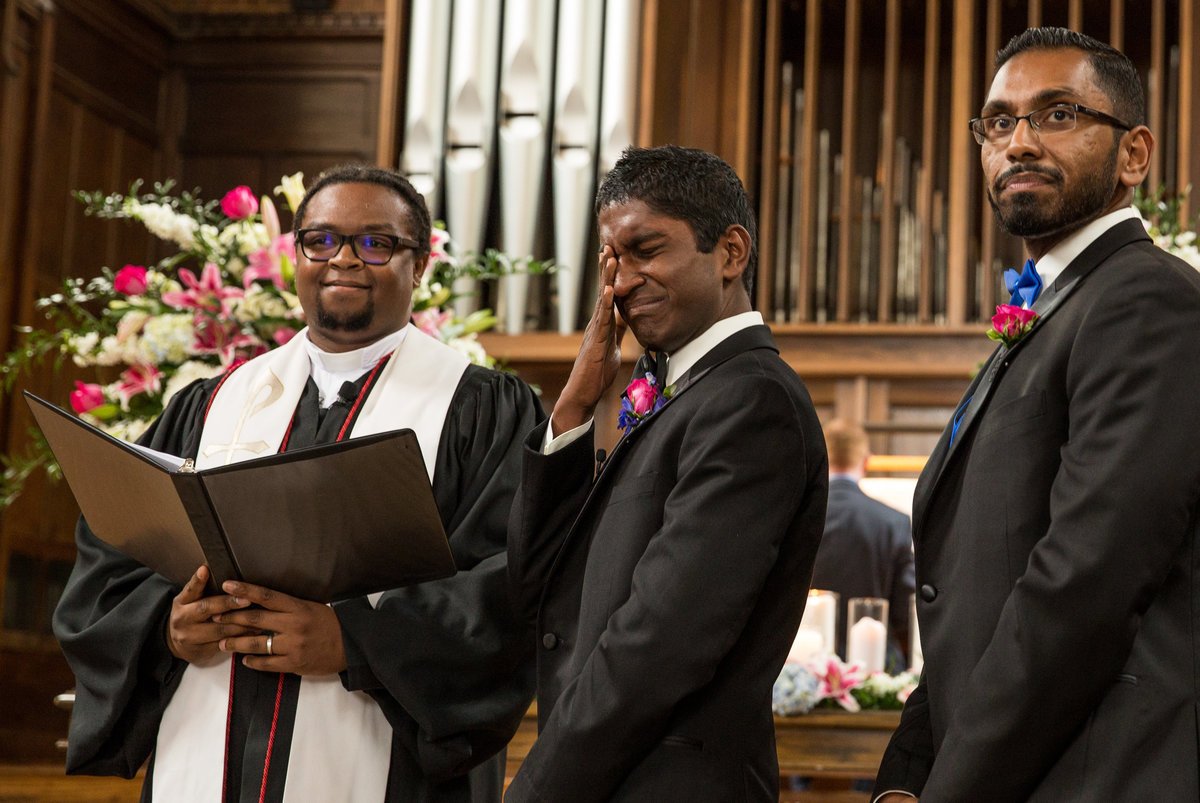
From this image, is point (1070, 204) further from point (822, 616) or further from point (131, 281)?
point (131, 281)

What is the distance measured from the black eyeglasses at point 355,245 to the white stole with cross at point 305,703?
0.20m

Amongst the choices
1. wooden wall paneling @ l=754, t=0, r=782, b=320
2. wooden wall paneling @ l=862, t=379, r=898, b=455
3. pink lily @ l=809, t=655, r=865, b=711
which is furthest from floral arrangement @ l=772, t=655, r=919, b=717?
wooden wall paneling @ l=754, t=0, r=782, b=320

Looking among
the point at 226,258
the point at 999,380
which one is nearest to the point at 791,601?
the point at 999,380

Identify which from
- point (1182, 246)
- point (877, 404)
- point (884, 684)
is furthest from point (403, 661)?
point (877, 404)

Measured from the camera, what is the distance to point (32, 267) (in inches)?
241

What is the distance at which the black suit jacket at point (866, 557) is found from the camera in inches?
199

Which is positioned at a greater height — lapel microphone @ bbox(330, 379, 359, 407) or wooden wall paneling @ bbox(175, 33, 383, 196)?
wooden wall paneling @ bbox(175, 33, 383, 196)

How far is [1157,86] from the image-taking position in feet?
20.7

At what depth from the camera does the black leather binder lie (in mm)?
2271

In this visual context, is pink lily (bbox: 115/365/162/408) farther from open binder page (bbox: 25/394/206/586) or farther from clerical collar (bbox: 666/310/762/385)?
clerical collar (bbox: 666/310/762/385)

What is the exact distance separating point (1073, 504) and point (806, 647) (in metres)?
2.11

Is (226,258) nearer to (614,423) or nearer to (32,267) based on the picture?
(614,423)

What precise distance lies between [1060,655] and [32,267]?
5390 mm

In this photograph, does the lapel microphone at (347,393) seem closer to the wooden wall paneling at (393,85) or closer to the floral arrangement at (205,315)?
the floral arrangement at (205,315)
